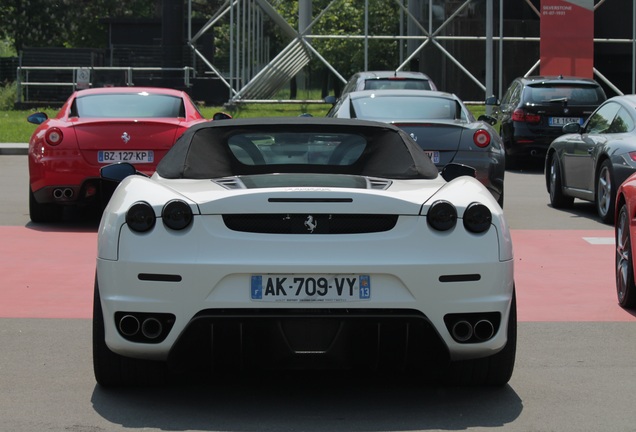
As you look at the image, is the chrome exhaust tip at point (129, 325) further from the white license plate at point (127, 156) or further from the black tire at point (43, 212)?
the black tire at point (43, 212)

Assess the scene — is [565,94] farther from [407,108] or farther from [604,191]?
[604,191]

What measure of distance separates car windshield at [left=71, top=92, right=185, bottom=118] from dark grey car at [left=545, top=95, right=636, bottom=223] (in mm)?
4129

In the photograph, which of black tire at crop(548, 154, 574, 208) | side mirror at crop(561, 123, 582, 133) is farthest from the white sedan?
black tire at crop(548, 154, 574, 208)

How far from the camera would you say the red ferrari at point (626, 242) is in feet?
27.3

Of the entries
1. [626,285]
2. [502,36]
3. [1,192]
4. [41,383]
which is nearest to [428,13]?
[502,36]

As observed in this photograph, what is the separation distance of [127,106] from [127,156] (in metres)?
0.97

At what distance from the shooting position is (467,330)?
19.0 feet

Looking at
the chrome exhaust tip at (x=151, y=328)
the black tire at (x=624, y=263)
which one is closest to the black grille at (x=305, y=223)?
the chrome exhaust tip at (x=151, y=328)

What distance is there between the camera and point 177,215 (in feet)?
18.9

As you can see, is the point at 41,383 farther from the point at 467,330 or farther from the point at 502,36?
the point at 502,36

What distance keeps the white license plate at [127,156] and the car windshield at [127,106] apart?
0.70 metres

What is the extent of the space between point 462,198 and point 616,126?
360 inches

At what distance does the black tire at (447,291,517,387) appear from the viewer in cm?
612

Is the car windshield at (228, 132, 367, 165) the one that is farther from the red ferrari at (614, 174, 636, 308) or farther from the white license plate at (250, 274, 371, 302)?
the red ferrari at (614, 174, 636, 308)
